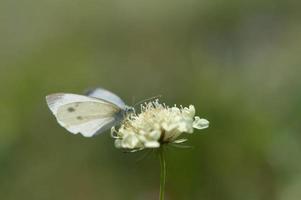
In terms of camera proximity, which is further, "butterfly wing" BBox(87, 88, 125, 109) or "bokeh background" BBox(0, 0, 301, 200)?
"bokeh background" BBox(0, 0, 301, 200)

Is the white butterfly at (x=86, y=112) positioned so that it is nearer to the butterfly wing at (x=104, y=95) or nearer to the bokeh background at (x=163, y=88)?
the butterfly wing at (x=104, y=95)

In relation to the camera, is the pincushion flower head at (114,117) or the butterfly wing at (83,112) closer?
the pincushion flower head at (114,117)

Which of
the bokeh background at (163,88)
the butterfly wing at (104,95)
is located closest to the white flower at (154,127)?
the butterfly wing at (104,95)

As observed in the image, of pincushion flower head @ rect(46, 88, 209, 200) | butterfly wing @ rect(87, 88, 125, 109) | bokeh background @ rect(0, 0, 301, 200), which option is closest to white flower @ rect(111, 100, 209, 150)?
pincushion flower head @ rect(46, 88, 209, 200)

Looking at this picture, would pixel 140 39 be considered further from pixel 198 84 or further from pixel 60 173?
pixel 60 173

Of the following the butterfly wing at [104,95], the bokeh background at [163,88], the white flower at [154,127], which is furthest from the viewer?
the bokeh background at [163,88]

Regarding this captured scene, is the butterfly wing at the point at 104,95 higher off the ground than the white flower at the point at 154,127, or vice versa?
the butterfly wing at the point at 104,95

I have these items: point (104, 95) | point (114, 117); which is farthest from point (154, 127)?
point (104, 95)

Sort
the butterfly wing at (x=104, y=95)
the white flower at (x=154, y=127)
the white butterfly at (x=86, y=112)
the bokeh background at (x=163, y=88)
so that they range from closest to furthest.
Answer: the white flower at (x=154, y=127), the white butterfly at (x=86, y=112), the butterfly wing at (x=104, y=95), the bokeh background at (x=163, y=88)

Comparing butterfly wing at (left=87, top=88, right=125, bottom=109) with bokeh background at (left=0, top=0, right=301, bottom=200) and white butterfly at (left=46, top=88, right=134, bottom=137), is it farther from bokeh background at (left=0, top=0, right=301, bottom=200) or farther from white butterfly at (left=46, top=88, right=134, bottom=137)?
bokeh background at (left=0, top=0, right=301, bottom=200)
